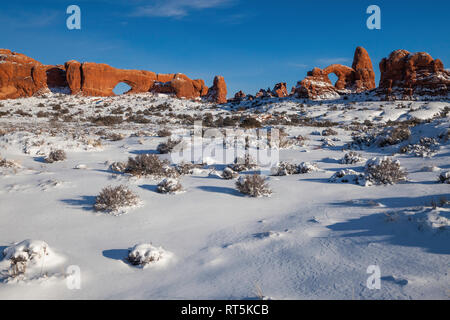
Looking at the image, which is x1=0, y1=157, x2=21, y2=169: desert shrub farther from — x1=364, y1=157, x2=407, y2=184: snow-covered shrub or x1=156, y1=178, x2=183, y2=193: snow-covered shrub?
x1=364, y1=157, x2=407, y2=184: snow-covered shrub

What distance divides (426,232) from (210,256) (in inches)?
102

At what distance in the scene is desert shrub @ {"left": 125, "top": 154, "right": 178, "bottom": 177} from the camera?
626cm

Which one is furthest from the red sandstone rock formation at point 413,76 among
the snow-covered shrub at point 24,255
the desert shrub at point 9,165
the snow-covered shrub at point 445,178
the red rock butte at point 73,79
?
the red rock butte at point 73,79

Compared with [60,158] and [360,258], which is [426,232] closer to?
[360,258]

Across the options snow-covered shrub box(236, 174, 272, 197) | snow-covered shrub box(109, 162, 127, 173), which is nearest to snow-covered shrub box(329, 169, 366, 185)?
snow-covered shrub box(236, 174, 272, 197)

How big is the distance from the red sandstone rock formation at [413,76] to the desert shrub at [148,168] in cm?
4316

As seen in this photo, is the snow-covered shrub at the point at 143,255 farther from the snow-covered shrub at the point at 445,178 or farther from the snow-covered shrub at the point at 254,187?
the snow-covered shrub at the point at 445,178

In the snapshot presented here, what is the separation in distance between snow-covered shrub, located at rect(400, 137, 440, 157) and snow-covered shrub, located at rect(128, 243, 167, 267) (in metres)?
8.67

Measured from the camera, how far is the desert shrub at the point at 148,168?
20.5ft

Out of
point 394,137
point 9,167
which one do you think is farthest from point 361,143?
point 9,167

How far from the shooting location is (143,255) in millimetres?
2930

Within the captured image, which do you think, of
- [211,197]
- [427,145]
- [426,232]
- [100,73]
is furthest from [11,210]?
[100,73]

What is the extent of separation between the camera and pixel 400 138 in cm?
1019

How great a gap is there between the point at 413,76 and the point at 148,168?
2014 inches
